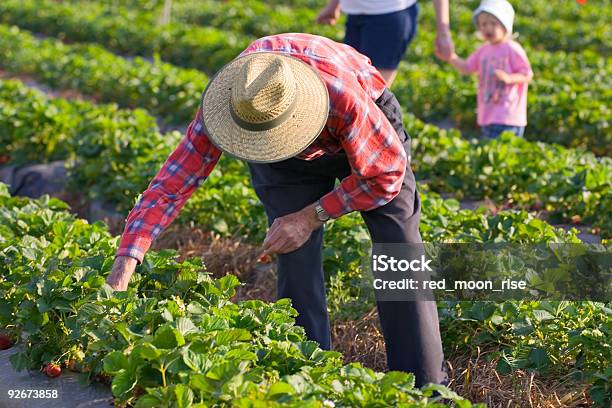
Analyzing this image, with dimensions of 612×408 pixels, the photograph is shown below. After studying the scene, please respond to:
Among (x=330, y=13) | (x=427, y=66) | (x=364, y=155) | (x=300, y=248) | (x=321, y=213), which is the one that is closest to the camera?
(x=364, y=155)

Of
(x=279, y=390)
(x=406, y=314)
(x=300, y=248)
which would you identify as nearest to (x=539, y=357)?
(x=406, y=314)

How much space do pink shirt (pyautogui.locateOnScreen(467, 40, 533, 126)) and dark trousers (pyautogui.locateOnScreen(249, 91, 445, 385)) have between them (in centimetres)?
343

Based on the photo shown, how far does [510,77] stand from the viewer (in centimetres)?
655

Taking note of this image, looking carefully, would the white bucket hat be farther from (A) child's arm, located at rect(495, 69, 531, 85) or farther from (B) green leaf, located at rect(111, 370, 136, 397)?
(B) green leaf, located at rect(111, 370, 136, 397)

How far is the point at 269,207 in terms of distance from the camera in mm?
3578

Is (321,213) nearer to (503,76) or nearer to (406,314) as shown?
(406,314)

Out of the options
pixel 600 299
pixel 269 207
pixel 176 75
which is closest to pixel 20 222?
pixel 269 207

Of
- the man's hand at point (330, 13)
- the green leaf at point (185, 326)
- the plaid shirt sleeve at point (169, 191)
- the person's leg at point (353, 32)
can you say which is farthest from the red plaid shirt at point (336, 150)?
the man's hand at point (330, 13)

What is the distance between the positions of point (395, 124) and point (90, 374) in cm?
135

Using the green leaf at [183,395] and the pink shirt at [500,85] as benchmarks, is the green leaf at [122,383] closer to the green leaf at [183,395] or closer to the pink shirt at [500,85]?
the green leaf at [183,395]

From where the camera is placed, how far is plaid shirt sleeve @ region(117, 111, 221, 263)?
3246 millimetres

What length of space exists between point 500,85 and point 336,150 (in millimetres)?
3726

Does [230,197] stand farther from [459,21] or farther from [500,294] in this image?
[459,21]

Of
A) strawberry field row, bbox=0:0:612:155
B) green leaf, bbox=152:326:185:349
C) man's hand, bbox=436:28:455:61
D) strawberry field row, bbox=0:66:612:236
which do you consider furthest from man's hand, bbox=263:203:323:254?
strawberry field row, bbox=0:0:612:155
